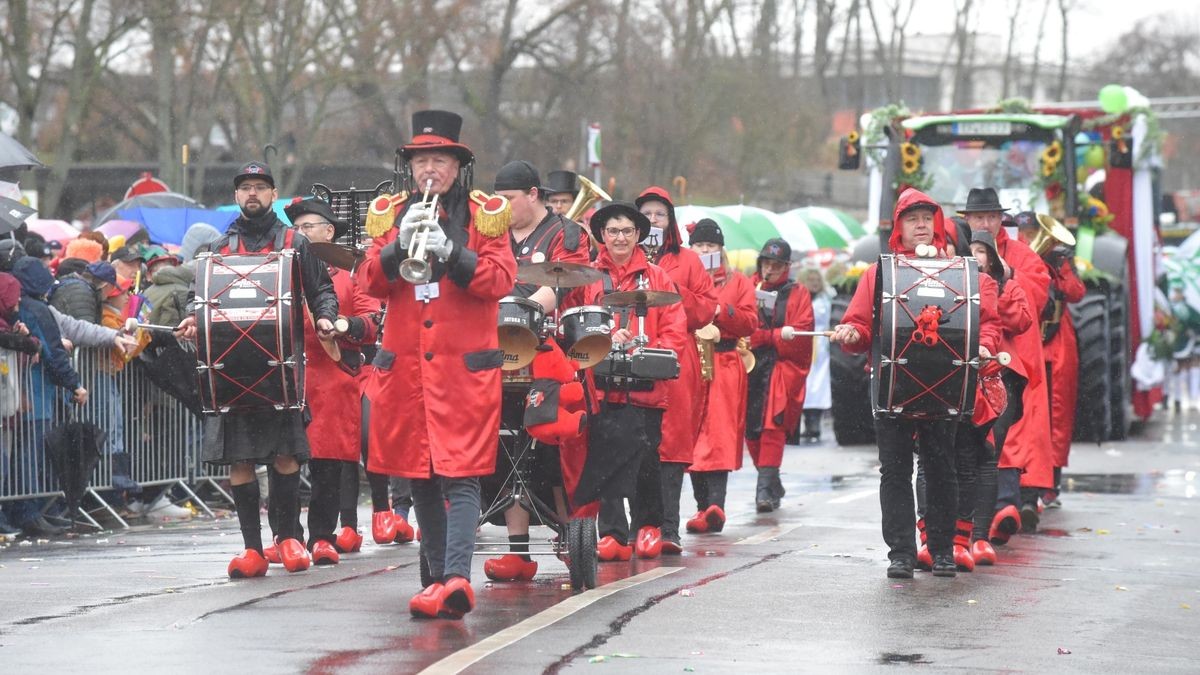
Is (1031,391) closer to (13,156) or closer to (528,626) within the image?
(528,626)

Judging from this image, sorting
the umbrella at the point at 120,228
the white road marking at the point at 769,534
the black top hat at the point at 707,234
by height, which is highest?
the umbrella at the point at 120,228

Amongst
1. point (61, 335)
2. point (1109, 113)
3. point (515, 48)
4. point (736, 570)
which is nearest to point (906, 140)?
point (1109, 113)

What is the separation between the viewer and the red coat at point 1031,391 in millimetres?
12945

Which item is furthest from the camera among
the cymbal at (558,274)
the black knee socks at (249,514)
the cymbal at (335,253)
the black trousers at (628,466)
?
the cymbal at (335,253)

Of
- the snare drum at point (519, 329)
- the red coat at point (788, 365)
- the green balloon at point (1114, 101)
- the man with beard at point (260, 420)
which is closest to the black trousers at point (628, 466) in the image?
the snare drum at point (519, 329)

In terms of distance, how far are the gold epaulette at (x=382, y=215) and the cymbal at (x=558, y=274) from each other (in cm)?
97

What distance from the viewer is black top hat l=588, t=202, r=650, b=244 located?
38.2 ft

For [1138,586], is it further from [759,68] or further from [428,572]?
[759,68]

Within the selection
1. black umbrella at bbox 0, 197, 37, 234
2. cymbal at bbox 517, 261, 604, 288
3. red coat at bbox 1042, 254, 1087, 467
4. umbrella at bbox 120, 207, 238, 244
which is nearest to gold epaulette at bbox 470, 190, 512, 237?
cymbal at bbox 517, 261, 604, 288

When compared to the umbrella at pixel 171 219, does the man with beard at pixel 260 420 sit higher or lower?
lower

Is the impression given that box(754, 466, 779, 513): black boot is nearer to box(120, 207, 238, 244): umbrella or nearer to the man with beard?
the man with beard

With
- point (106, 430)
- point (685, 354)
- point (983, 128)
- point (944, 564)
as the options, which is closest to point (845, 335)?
point (944, 564)

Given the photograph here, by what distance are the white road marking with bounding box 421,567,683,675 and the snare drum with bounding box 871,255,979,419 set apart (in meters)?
1.51

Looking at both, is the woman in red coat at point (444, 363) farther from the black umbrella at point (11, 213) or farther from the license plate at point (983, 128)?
the license plate at point (983, 128)
